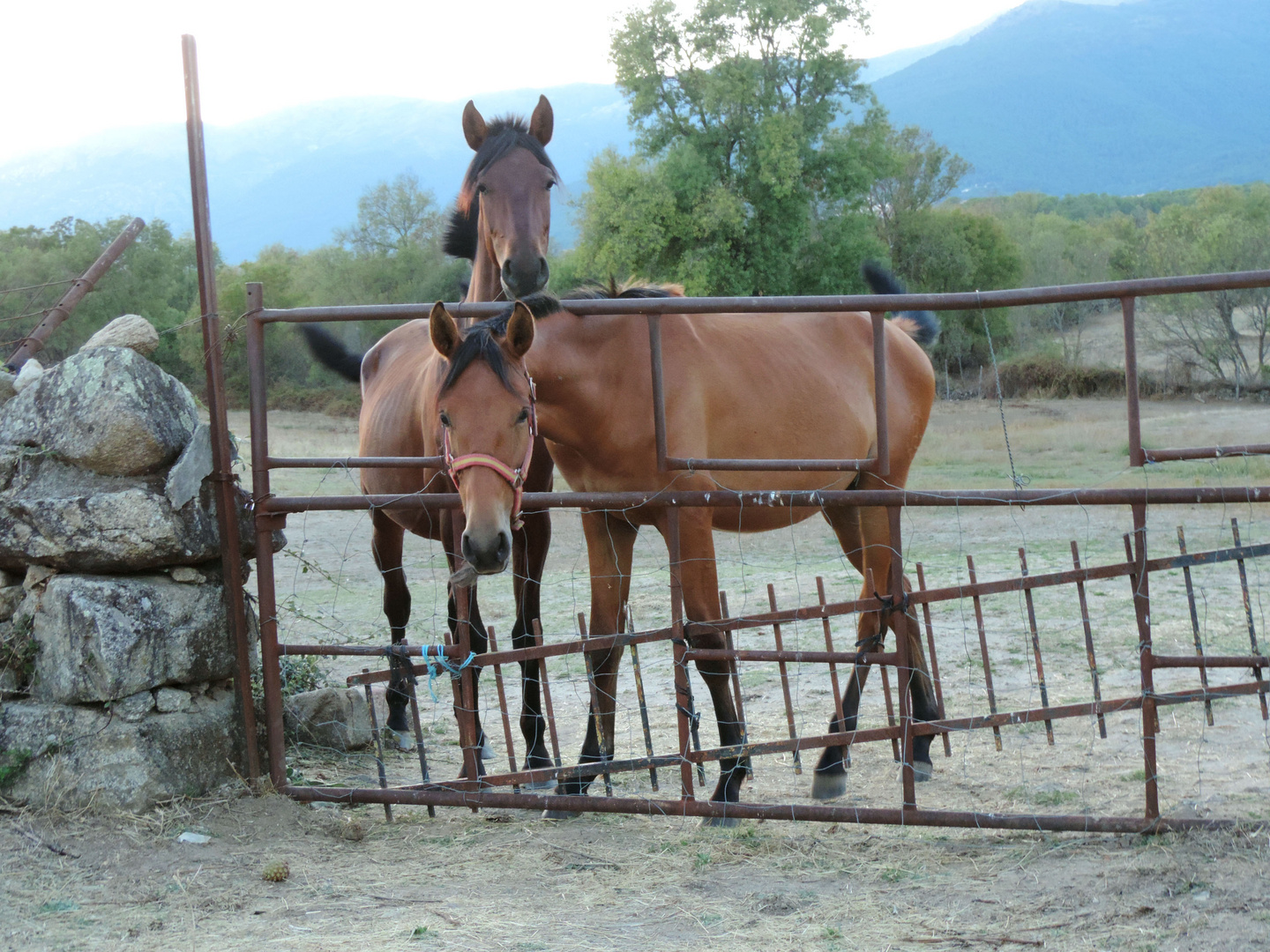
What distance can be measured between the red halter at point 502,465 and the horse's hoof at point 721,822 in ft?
4.81

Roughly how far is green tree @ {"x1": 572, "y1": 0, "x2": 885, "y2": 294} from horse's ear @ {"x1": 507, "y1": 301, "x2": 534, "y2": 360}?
75.9ft

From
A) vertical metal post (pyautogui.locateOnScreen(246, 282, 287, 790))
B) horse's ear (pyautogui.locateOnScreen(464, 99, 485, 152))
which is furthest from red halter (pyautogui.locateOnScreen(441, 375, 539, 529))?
horse's ear (pyautogui.locateOnScreen(464, 99, 485, 152))

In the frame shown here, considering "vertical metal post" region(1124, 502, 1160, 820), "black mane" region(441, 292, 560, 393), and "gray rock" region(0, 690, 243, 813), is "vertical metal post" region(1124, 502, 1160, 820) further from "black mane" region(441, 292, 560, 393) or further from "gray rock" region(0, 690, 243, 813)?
"gray rock" region(0, 690, 243, 813)

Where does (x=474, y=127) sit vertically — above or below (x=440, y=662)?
above

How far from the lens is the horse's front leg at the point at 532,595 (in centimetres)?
420

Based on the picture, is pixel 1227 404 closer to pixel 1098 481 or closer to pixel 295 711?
pixel 1098 481

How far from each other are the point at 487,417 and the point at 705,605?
4.02 ft

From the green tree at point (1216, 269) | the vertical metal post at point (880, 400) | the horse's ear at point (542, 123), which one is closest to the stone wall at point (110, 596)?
the horse's ear at point (542, 123)

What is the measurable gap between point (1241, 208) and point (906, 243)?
12.3 metres

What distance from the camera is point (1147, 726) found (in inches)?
127

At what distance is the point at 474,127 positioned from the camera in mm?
4930

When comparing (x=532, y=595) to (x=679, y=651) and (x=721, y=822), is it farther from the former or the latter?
(x=721, y=822)

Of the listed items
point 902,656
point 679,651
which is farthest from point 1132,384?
point 679,651

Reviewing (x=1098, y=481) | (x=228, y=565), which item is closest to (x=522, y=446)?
(x=228, y=565)
